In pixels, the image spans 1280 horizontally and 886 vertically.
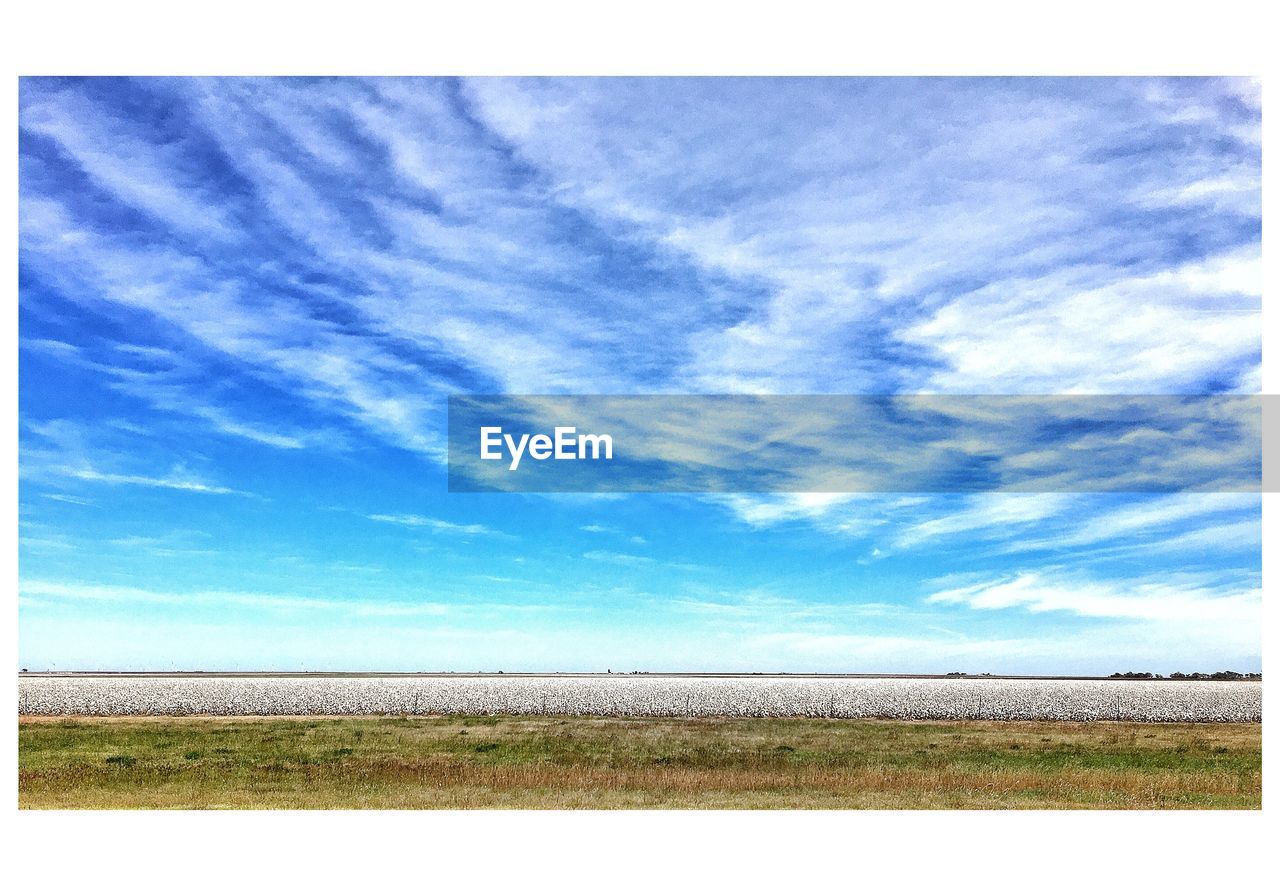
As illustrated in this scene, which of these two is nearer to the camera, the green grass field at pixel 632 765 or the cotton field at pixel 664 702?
the green grass field at pixel 632 765

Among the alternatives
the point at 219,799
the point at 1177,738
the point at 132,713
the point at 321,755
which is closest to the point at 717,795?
the point at 219,799

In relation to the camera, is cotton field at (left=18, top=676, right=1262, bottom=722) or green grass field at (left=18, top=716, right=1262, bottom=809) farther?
cotton field at (left=18, top=676, right=1262, bottom=722)

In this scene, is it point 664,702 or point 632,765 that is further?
point 664,702

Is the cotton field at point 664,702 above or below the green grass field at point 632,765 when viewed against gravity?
below

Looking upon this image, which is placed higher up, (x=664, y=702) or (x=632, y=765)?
(x=632, y=765)

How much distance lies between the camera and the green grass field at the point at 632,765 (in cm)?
2422

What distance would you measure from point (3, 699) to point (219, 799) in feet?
23.2

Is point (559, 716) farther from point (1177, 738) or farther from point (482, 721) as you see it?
point (1177, 738)

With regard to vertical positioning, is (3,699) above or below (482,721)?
above

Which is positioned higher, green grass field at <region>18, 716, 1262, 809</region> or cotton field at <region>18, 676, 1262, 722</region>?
green grass field at <region>18, 716, 1262, 809</region>

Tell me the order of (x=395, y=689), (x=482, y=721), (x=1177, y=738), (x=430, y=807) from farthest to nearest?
1. (x=395, y=689)
2. (x=482, y=721)
3. (x=1177, y=738)
4. (x=430, y=807)

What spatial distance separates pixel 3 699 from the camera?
18.6 metres

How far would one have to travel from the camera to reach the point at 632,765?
29.7 meters

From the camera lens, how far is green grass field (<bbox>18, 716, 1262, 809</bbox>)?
2422 cm
